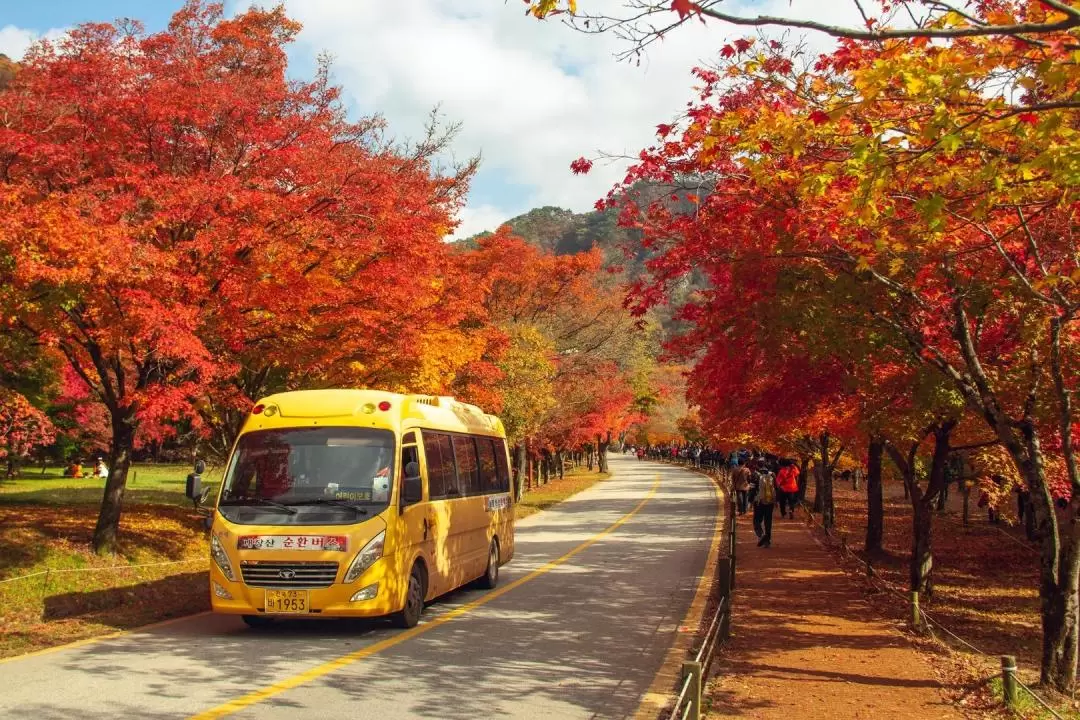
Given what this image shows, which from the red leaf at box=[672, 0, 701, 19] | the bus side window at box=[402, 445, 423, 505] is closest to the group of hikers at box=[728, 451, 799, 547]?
the bus side window at box=[402, 445, 423, 505]

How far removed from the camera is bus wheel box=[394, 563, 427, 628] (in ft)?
36.3

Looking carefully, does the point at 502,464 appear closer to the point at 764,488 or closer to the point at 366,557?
the point at 366,557

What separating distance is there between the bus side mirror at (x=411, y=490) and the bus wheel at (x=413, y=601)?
85 cm

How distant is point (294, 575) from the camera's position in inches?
400

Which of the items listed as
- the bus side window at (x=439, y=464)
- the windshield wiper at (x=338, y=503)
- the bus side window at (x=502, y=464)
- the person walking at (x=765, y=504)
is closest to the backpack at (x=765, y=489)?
the person walking at (x=765, y=504)

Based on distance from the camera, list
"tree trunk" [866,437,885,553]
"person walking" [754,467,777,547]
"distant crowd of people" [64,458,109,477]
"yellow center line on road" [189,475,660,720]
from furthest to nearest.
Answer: "distant crowd of people" [64,458,109,477] → "tree trunk" [866,437,885,553] → "person walking" [754,467,777,547] → "yellow center line on road" [189,475,660,720]

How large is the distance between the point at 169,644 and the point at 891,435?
1059 centimetres

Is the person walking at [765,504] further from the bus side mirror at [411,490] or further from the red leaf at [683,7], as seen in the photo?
the red leaf at [683,7]

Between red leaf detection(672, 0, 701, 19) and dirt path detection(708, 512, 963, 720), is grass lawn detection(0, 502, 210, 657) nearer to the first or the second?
dirt path detection(708, 512, 963, 720)

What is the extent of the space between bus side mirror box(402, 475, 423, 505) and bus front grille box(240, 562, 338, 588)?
124 cm

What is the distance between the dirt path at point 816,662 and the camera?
25.8 feet

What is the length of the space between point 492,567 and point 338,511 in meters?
5.05

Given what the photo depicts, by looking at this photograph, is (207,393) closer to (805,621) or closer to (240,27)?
(240,27)

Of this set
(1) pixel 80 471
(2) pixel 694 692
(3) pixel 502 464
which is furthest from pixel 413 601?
(1) pixel 80 471
